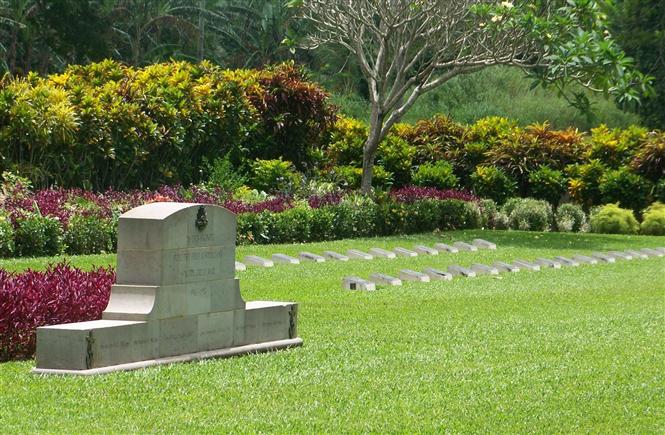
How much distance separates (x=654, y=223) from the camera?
2669 centimetres

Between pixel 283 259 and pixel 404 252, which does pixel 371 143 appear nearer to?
pixel 404 252

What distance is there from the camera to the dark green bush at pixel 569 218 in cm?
2767

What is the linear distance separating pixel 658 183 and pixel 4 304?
70.1 ft

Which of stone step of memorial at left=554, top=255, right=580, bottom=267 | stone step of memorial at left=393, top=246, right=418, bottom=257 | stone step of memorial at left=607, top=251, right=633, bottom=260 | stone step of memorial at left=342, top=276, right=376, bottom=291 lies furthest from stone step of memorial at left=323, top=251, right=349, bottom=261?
stone step of memorial at left=607, top=251, right=633, bottom=260

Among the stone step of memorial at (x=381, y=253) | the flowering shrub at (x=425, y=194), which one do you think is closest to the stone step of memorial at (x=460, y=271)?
the stone step of memorial at (x=381, y=253)

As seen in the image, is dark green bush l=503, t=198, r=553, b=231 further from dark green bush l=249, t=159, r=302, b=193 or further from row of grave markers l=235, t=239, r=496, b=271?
dark green bush l=249, t=159, r=302, b=193

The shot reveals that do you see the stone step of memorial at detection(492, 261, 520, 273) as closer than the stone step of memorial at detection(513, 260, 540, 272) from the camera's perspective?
Yes

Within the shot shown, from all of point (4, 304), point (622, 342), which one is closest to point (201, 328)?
point (4, 304)

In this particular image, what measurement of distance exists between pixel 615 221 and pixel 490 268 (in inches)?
403

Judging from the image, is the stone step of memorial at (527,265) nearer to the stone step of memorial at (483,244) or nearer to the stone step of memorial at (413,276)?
the stone step of memorial at (413,276)

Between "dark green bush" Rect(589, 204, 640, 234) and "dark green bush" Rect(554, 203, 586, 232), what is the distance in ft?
1.68

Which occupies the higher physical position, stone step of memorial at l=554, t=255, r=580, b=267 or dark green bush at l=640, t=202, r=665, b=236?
dark green bush at l=640, t=202, r=665, b=236

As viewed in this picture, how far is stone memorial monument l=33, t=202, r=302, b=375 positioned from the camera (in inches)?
335

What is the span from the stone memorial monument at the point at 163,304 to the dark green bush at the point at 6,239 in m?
7.61
